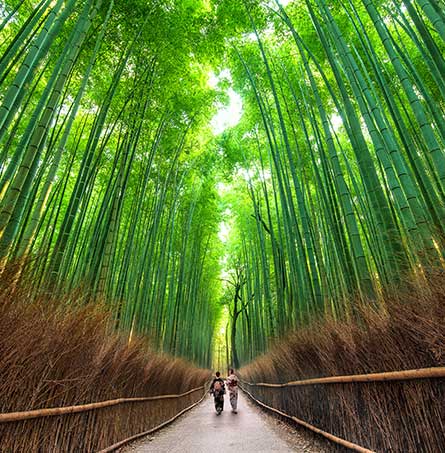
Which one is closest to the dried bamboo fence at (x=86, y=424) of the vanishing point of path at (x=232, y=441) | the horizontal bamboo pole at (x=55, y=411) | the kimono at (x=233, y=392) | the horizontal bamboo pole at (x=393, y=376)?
the horizontal bamboo pole at (x=55, y=411)

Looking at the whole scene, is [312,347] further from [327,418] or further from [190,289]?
[190,289]

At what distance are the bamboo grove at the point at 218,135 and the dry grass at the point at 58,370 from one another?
263mm

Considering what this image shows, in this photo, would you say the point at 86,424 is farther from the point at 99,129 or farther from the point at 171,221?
the point at 171,221

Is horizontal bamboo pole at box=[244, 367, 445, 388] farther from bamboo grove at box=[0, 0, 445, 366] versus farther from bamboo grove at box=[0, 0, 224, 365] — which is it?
bamboo grove at box=[0, 0, 224, 365]

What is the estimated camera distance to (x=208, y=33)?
514 centimetres

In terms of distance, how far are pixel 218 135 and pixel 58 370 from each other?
8015 mm

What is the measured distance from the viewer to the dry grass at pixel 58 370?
1378 millimetres

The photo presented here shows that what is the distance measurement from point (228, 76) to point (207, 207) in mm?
3740

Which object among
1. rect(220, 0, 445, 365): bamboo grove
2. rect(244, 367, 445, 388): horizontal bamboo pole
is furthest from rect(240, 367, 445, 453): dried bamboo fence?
rect(220, 0, 445, 365): bamboo grove

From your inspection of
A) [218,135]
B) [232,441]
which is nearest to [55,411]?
[232,441]

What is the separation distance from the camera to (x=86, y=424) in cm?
228

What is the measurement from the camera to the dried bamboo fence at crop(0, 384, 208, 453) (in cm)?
153

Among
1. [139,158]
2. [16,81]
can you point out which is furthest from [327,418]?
[139,158]

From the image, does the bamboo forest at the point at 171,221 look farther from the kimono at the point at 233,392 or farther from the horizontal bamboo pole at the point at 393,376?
the kimono at the point at 233,392
